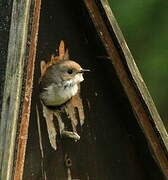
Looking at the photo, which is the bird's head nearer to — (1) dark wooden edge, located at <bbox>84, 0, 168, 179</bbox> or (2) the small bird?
(2) the small bird

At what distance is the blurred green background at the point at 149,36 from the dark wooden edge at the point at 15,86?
16.7 ft

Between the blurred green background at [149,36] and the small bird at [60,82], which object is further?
the blurred green background at [149,36]

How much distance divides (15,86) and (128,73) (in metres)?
0.82

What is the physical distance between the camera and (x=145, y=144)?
17.8 feet

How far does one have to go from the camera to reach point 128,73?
204 inches

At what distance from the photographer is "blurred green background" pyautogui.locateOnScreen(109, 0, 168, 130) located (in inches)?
388

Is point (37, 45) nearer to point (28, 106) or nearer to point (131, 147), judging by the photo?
point (28, 106)

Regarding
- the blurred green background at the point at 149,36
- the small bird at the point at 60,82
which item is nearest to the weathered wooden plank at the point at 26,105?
the small bird at the point at 60,82

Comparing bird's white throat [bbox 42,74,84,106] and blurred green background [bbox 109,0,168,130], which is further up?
blurred green background [bbox 109,0,168,130]

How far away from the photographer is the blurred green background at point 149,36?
388 inches

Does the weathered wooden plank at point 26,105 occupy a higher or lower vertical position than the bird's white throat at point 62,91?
lower

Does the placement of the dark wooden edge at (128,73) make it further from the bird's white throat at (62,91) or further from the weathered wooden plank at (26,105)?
the weathered wooden plank at (26,105)

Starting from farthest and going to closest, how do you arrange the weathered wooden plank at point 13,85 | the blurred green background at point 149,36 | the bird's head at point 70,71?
the blurred green background at point 149,36 < the bird's head at point 70,71 < the weathered wooden plank at point 13,85

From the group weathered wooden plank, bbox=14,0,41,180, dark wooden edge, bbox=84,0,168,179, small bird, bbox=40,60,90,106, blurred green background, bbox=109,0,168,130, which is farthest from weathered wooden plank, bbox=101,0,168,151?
blurred green background, bbox=109,0,168,130
